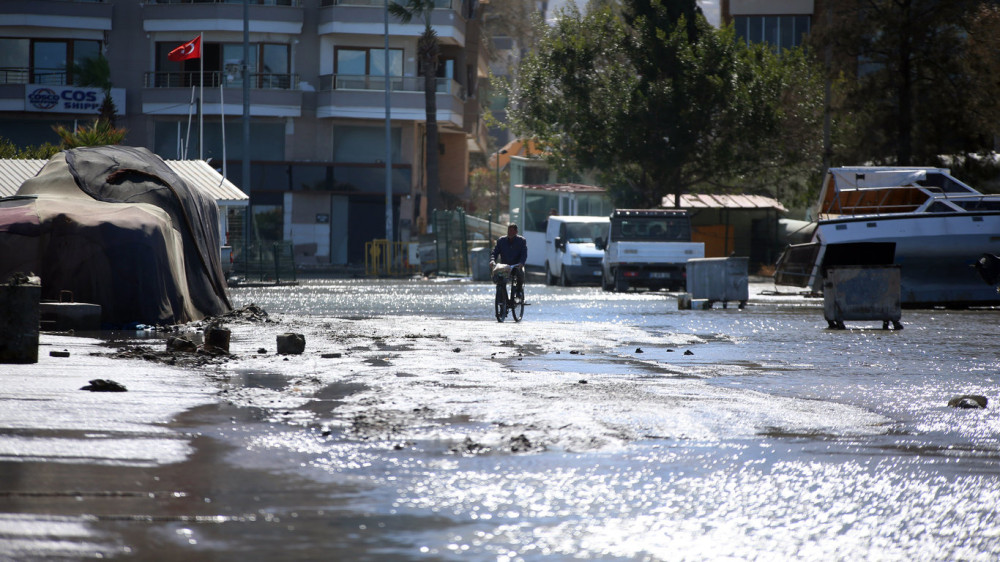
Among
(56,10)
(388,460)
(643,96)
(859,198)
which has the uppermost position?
(56,10)

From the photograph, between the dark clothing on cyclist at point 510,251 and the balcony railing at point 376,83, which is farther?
the balcony railing at point 376,83

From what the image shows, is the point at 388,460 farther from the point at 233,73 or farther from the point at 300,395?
the point at 233,73

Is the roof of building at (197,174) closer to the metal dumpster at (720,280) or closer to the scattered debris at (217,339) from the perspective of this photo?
the metal dumpster at (720,280)

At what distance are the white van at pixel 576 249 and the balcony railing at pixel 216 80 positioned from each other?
1757 centimetres

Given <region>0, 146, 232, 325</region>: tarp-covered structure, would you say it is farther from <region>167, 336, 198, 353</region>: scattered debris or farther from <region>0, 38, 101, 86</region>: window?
<region>0, 38, 101, 86</region>: window

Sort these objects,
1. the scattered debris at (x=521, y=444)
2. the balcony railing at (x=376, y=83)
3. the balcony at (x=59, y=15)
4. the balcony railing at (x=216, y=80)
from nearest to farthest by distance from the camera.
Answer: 1. the scattered debris at (x=521, y=444)
2. the balcony at (x=59, y=15)
3. the balcony railing at (x=216, y=80)
4. the balcony railing at (x=376, y=83)

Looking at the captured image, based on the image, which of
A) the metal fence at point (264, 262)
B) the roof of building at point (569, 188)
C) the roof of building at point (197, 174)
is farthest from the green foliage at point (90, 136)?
the roof of building at point (569, 188)

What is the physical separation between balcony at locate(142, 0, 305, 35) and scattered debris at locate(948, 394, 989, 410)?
46.5 metres

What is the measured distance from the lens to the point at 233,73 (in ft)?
173

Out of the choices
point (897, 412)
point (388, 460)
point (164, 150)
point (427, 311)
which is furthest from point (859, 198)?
point (164, 150)

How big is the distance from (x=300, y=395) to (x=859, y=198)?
24519 mm

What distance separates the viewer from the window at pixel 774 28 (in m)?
60.7

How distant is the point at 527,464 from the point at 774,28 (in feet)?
185

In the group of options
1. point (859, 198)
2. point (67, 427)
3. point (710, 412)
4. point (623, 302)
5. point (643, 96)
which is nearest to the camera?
point (67, 427)
